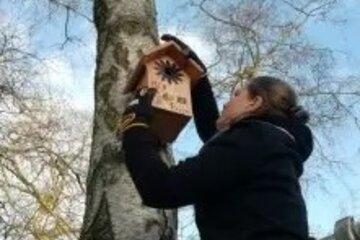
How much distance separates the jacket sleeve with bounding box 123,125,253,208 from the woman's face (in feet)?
1.00

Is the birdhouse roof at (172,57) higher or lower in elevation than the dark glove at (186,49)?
lower

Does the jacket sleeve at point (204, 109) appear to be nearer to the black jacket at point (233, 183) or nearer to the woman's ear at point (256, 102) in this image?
the woman's ear at point (256, 102)

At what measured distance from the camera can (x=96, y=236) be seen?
9.49 feet

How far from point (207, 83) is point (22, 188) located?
599cm

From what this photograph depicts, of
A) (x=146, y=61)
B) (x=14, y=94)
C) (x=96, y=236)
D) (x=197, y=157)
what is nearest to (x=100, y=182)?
(x=96, y=236)

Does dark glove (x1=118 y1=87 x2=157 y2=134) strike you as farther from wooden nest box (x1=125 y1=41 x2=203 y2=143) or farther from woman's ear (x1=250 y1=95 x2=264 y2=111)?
woman's ear (x1=250 y1=95 x2=264 y2=111)

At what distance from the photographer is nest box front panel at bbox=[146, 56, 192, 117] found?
2.73 meters

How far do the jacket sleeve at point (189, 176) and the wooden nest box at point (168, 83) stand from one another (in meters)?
0.32

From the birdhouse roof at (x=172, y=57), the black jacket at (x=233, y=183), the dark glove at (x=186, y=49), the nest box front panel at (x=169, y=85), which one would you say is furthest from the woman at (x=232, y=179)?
the dark glove at (x=186, y=49)

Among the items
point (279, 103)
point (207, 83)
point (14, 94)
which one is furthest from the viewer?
point (14, 94)

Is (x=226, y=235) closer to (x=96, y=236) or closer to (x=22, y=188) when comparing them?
(x=96, y=236)

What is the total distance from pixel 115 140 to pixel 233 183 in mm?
872

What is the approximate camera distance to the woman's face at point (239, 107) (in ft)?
8.76

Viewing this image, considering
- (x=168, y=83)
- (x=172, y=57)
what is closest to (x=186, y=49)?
(x=172, y=57)
